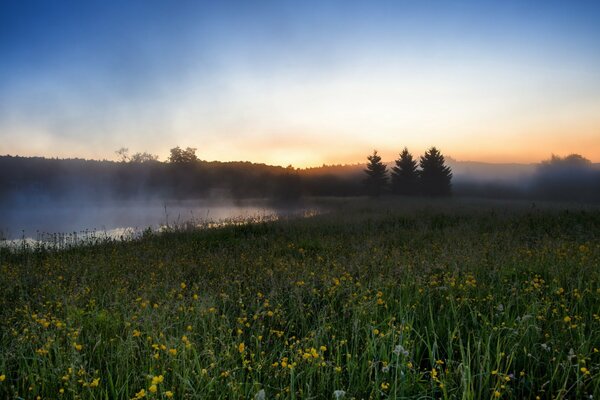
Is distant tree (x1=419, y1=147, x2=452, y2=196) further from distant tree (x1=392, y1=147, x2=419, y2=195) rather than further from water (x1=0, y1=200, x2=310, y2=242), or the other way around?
water (x1=0, y1=200, x2=310, y2=242)

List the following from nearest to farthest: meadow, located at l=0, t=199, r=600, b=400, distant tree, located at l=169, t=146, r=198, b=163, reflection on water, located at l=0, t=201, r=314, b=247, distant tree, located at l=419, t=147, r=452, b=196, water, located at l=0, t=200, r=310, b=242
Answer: meadow, located at l=0, t=199, r=600, b=400, reflection on water, located at l=0, t=201, r=314, b=247, water, located at l=0, t=200, r=310, b=242, distant tree, located at l=419, t=147, r=452, b=196, distant tree, located at l=169, t=146, r=198, b=163

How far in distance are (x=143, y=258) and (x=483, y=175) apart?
9213cm

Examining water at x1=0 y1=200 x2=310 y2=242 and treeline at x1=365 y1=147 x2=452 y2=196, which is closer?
water at x1=0 y1=200 x2=310 y2=242

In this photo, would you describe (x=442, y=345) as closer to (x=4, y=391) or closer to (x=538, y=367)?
(x=538, y=367)

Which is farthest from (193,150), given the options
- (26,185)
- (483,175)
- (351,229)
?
(351,229)

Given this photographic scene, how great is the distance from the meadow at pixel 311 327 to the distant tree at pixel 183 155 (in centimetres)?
7353

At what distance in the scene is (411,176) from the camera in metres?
53.3

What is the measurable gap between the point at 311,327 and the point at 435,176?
168ft

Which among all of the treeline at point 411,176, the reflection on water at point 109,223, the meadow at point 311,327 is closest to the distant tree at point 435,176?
the treeline at point 411,176

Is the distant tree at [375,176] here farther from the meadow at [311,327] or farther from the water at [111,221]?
the meadow at [311,327]

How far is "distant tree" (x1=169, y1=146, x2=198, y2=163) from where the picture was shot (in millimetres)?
81412

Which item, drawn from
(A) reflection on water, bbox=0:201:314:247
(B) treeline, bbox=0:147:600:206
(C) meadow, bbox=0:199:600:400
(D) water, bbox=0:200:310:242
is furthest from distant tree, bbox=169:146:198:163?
(C) meadow, bbox=0:199:600:400

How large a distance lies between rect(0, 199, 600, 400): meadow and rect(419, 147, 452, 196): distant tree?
42.3 metres

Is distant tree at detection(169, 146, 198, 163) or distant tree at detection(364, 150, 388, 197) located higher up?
distant tree at detection(169, 146, 198, 163)
